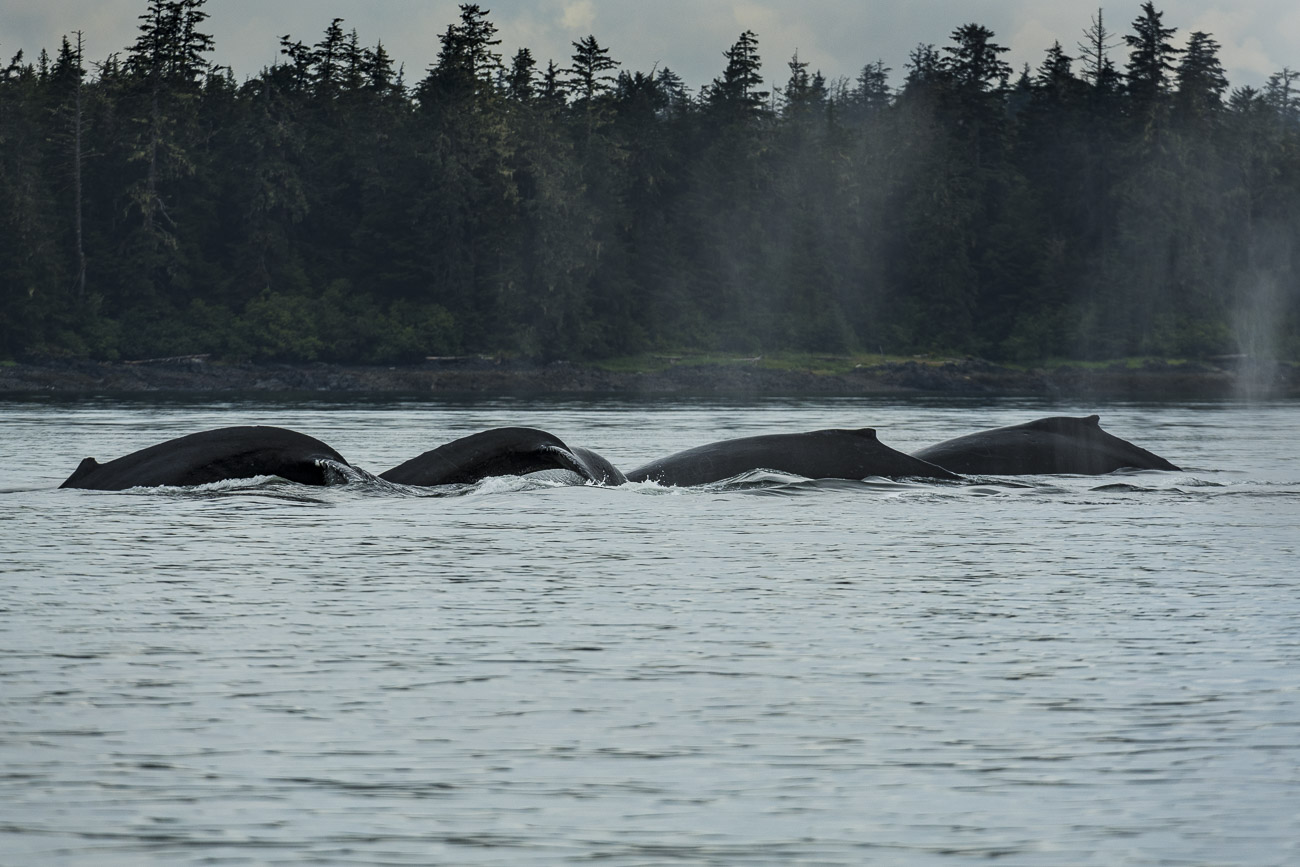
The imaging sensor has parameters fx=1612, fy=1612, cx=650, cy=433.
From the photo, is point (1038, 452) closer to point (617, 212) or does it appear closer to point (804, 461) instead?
point (804, 461)

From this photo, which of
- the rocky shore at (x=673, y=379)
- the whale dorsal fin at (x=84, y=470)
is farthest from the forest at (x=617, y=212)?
the whale dorsal fin at (x=84, y=470)

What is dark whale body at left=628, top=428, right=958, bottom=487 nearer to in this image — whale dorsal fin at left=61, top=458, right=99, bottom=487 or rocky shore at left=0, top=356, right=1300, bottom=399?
whale dorsal fin at left=61, top=458, right=99, bottom=487

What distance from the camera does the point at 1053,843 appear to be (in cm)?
552

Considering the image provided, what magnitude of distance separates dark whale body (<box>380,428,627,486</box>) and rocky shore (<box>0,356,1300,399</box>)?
67738 mm

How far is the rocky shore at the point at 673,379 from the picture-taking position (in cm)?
9019

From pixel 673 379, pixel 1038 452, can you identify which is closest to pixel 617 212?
pixel 673 379

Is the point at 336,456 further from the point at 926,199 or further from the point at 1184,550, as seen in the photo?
the point at 926,199

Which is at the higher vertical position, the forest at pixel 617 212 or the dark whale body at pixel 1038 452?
the forest at pixel 617 212

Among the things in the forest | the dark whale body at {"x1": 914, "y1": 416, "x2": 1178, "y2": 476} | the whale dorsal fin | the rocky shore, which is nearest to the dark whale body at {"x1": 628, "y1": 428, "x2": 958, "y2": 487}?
the dark whale body at {"x1": 914, "y1": 416, "x2": 1178, "y2": 476}

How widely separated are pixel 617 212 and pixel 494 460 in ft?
317

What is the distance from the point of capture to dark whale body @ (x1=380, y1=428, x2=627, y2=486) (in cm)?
1908

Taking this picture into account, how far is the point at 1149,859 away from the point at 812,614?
195 inches

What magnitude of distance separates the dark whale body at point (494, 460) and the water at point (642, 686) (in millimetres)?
2226

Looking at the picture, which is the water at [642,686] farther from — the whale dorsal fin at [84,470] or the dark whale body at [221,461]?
the whale dorsal fin at [84,470]
